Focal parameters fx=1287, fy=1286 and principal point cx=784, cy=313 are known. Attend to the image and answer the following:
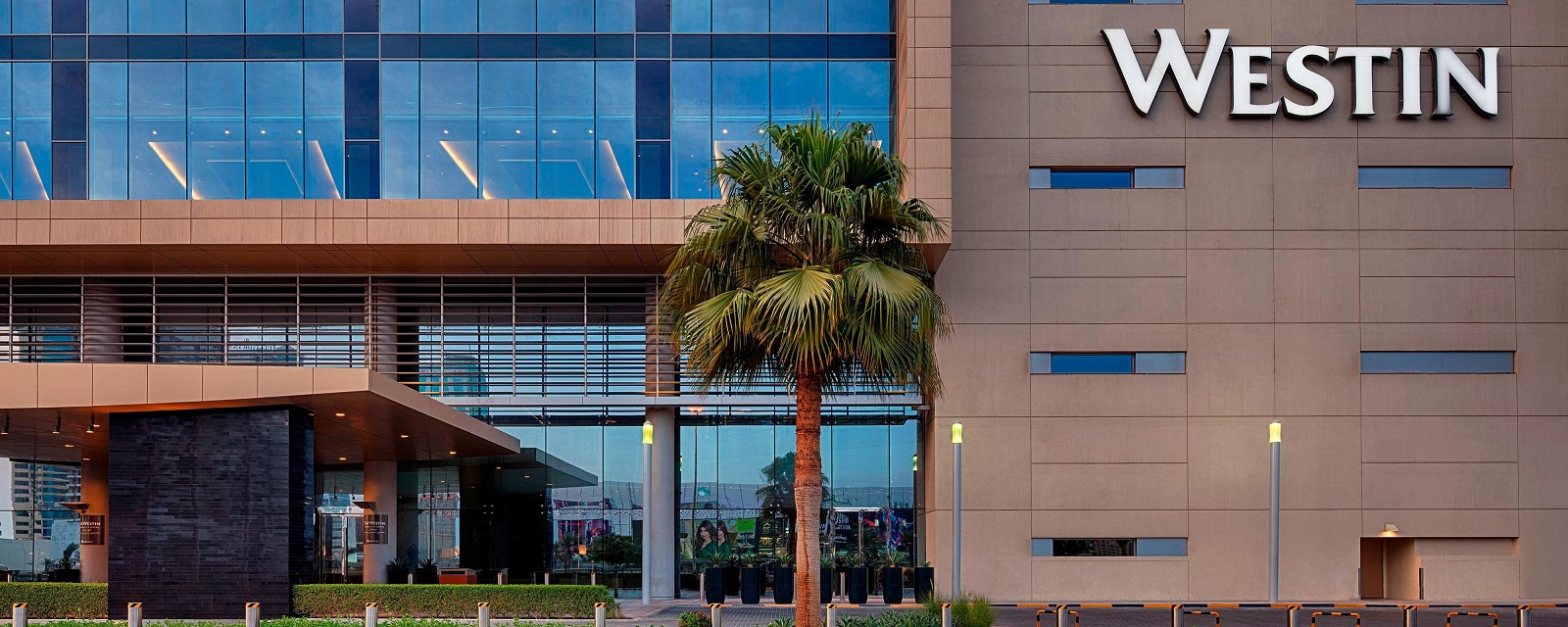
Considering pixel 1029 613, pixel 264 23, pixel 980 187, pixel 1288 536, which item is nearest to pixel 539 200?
pixel 264 23

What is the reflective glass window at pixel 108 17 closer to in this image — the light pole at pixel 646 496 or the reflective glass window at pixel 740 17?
the reflective glass window at pixel 740 17

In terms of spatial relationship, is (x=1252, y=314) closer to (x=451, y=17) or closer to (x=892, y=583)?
(x=892, y=583)

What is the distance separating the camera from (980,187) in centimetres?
2883

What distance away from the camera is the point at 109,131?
1115 inches

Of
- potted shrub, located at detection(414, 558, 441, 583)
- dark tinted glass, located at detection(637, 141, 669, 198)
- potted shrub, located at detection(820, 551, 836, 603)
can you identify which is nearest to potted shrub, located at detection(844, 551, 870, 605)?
potted shrub, located at detection(820, 551, 836, 603)

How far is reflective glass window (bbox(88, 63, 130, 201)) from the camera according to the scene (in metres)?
28.1

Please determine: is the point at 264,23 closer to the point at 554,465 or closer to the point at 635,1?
the point at 635,1

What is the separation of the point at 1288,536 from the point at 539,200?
17.8 metres

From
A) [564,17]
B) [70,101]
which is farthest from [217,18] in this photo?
[564,17]

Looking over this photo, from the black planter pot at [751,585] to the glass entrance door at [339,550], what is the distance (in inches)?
423

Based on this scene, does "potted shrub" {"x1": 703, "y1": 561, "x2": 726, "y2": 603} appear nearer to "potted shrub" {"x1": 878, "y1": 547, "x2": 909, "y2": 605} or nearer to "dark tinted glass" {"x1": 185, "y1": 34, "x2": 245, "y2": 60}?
"potted shrub" {"x1": 878, "y1": 547, "x2": 909, "y2": 605}

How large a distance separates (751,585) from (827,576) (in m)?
3.89

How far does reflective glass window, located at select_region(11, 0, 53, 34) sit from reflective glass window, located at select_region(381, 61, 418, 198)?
763 centimetres

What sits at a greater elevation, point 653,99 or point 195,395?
point 653,99
